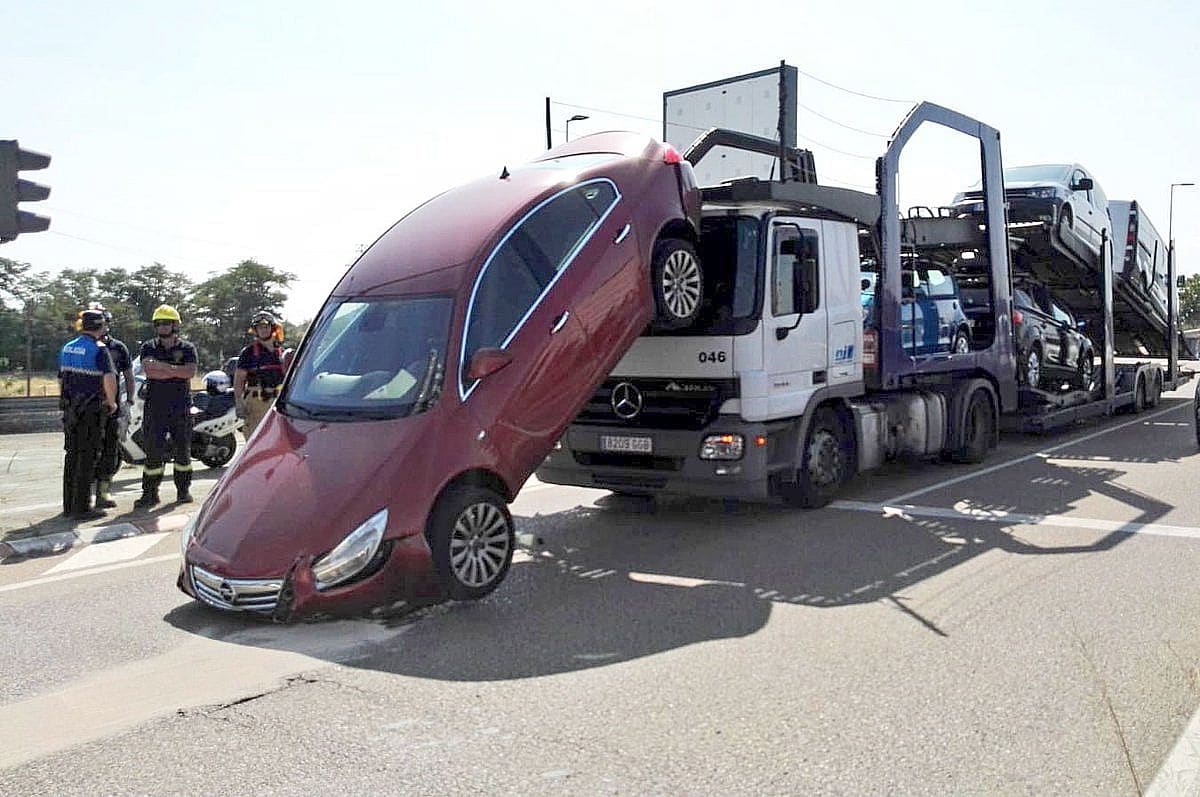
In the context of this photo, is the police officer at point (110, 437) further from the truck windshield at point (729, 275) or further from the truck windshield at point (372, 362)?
the truck windshield at point (729, 275)

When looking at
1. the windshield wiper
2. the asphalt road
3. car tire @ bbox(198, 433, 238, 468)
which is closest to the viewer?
the asphalt road

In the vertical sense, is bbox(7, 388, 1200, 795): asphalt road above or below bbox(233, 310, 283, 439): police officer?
below

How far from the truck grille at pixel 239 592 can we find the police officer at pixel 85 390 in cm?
412

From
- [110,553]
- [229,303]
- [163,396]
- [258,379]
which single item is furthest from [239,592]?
[229,303]

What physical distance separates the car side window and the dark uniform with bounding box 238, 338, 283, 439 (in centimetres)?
492

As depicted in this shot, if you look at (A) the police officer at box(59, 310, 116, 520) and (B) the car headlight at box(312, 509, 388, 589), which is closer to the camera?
(B) the car headlight at box(312, 509, 388, 589)

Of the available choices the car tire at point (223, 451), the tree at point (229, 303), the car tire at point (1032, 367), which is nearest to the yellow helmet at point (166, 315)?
the car tire at point (223, 451)

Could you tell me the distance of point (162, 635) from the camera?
19.4 ft

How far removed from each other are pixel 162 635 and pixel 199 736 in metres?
1.75

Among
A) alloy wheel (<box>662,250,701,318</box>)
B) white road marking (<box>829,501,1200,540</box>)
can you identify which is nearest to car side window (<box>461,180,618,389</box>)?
alloy wheel (<box>662,250,701,318</box>)

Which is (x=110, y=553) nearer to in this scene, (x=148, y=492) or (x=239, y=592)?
(x=148, y=492)

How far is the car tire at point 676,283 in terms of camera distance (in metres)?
8.00

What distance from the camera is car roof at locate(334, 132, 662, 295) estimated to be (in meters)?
7.04

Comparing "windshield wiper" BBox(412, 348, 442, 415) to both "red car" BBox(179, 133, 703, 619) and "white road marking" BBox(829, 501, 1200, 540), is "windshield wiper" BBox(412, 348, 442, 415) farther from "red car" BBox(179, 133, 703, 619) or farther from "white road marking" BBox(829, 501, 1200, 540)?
"white road marking" BBox(829, 501, 1200, 540)
